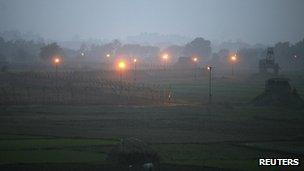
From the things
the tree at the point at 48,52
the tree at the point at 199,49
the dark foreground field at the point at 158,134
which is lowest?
the dark foreground field at the point at 158,134

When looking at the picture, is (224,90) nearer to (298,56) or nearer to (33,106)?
(33,106)

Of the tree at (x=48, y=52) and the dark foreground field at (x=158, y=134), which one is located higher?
the tree at (x=48, y=52)

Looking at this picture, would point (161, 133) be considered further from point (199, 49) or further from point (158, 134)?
point (199, 49)

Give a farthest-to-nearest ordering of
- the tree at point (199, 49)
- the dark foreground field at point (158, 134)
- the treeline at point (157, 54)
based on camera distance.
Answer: the tree at point (199, 49)
the treeline at point (157, 54)
the dark foreground field at point (158, 134)

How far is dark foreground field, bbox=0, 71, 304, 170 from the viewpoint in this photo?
64.4 ft

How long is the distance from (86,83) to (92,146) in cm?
3030

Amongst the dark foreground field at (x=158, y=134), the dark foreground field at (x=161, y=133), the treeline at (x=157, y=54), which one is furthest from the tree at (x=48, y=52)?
the dark foreground field at (x=158, y=134)

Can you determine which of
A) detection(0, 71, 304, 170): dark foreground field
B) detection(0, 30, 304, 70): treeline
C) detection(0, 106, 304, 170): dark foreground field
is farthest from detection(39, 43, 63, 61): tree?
detection(0, 106, 304, 170): dark foreground field

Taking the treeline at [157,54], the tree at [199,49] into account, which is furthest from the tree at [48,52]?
the tree at [199,49]

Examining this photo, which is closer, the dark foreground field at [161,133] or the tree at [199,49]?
the dark foreground field at [161,133]

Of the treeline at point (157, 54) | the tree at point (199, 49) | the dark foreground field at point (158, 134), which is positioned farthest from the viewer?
the tree at point (199, 49)

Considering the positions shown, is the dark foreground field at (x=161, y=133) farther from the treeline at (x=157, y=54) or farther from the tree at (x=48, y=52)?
the tree at (x=48, y=52)

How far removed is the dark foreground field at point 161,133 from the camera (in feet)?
64.4

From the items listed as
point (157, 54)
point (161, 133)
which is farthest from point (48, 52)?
point (161, 133)
